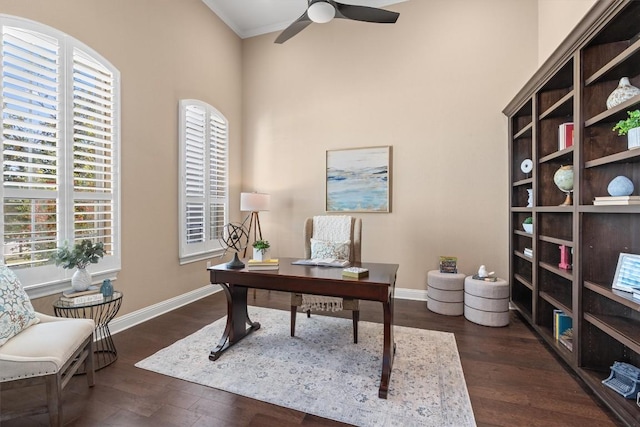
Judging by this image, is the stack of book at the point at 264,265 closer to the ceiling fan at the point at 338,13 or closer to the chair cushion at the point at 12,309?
the chair cushion at the point at 12,309

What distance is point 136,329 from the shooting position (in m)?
2.96

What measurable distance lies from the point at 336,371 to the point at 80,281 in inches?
83.3

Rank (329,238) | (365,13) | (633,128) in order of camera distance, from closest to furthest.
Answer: (633,128)
(365,13)
(329,238)

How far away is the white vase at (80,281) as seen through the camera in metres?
2.33

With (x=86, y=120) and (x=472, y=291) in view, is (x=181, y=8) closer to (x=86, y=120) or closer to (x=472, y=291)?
(x=86, y=120)

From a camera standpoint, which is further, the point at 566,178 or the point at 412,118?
the point at 412,118

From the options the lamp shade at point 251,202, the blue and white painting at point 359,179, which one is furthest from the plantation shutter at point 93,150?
the blue and white painting at point 359,179

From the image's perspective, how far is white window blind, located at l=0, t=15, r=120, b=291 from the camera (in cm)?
220

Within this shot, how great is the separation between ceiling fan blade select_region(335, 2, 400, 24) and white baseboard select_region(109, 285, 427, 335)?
10.3 ft

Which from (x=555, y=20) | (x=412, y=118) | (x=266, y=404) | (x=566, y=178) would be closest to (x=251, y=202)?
(x=412, y=118)

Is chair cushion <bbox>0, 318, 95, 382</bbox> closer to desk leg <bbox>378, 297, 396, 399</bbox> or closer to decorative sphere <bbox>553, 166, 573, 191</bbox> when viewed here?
desk leg <bbox>378, 297, 396, 399</bbox>

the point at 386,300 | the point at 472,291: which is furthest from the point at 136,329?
the point at 472,291

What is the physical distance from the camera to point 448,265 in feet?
11.5

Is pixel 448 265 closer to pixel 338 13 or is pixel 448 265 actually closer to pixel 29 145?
pixel 338 13
